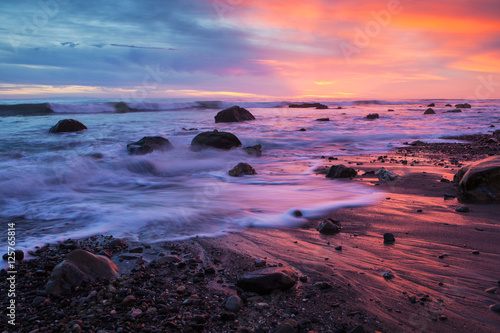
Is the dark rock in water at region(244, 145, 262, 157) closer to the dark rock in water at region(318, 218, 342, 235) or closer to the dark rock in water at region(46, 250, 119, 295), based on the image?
the dark rock in water at region(318, 218, 342, 235)

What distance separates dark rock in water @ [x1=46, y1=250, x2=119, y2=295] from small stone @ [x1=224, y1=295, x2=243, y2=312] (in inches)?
38.0

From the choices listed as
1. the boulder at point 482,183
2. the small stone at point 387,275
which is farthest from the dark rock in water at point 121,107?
the small stone at point 387,275

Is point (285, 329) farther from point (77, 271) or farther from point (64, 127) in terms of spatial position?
point (64, 127)

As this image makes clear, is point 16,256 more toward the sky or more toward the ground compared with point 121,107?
more toward the ground

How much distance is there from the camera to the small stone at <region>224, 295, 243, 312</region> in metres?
1.97

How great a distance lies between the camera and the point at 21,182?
5625 millimetres

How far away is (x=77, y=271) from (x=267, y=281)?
1.37 m

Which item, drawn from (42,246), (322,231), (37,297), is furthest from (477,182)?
(42,246)

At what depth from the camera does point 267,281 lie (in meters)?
2.16

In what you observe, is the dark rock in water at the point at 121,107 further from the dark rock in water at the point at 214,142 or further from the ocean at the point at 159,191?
the dark rock in water at the point at 214,142

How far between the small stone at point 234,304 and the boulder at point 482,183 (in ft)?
11.9

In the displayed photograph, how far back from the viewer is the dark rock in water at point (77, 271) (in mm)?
2162

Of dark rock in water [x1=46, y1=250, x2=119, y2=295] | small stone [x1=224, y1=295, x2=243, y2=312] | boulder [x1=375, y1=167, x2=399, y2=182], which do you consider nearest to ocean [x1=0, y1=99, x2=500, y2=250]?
boulder [x1=375, y1=167, x2=399, y2=182]

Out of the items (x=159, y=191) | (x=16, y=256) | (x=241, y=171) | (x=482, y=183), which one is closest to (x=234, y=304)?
(x=16, y=256)
